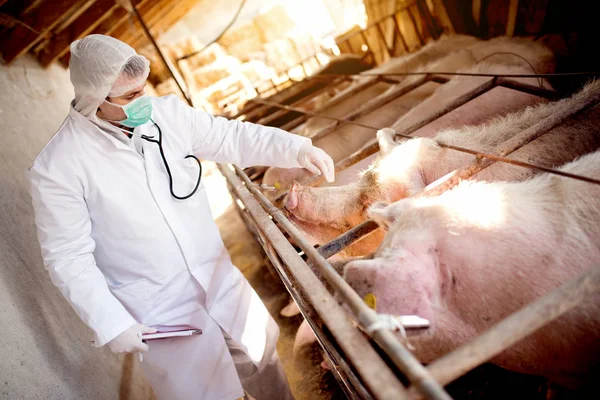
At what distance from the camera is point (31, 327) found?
1934 millimetres

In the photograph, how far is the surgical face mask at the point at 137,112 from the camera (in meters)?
1.95

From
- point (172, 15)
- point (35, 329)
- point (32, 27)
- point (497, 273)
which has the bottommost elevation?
point (497, 273)

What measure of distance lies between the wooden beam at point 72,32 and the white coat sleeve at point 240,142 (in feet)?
13.6

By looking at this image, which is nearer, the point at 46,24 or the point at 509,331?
the point at 509,331

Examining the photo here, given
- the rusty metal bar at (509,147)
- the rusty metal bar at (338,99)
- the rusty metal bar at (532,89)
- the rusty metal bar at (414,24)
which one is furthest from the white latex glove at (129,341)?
the rusty metal bar at (414,24)

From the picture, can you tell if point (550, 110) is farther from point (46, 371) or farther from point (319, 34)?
point (319, 34)

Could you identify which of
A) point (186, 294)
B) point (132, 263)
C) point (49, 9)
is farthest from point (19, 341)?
point (49, 9)

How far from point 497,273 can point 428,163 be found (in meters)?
1.14

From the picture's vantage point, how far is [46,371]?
1.88 meters

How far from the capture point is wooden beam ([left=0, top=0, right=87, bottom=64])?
413cm

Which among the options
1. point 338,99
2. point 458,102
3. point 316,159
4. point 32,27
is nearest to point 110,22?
point 32,27

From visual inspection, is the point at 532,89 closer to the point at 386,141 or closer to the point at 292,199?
the point at 386,141

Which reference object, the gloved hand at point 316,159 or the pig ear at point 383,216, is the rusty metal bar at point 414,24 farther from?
the pig ear at point 383,216

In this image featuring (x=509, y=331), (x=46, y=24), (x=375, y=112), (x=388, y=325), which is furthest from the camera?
(x=375, y=112)
